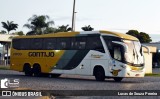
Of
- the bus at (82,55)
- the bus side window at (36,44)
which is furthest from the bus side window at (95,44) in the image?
the bus side window at (36,44)

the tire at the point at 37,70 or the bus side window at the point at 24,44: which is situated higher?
the bus side window at the point at 24,44

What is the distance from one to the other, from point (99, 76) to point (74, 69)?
6.87 ft

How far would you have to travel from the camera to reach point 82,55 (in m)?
26.3

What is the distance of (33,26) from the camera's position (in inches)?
3054

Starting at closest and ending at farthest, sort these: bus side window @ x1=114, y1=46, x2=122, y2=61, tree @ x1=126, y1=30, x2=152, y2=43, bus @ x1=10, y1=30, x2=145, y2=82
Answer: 1. bus side window @ x1=114, y1=46, x2=122, y2=61
2. bus @ x1=10, y1=30, x2=145, y2=82
3. tree @ x1=126, y1=30, x2=152, y2=43

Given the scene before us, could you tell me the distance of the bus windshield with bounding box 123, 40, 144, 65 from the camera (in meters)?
24.7

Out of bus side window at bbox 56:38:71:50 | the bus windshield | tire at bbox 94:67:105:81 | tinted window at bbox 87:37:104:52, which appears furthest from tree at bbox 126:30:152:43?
tire at bbox 94:67:105:81

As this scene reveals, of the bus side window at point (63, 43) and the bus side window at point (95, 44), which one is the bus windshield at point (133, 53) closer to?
the bus side window at point (95, 44)

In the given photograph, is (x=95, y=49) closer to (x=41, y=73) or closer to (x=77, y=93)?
(x=41, y=73)

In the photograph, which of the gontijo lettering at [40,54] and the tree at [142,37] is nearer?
the gontijo lettering at [40,54]

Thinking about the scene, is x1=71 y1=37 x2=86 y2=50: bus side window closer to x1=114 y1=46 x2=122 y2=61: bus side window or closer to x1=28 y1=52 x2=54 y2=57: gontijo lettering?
x1=28 y1=52 x2=54 y2=57: gontijo lettering

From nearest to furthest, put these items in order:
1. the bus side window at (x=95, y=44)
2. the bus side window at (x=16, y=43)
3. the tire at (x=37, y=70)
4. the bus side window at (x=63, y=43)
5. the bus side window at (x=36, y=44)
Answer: the bus side window at (x=95, y=44) < the bus side window at (x=63, y=43) < the bus side window at (x=36, y=44) < the tire at (x=37, y=70) < the bus side window at (x=16, y=43)

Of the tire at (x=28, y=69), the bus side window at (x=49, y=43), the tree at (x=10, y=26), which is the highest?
the tree at (x=10, y=26)

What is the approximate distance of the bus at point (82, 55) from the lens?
2464cm
